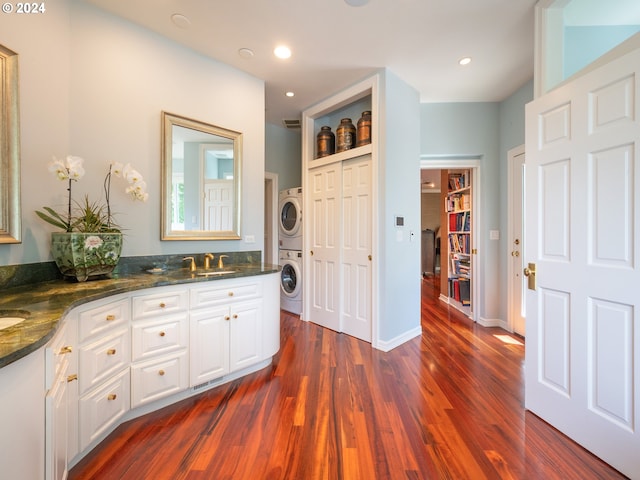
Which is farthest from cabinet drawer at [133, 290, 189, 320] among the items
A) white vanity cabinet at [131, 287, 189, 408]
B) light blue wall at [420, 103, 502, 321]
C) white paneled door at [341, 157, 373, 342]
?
light blue wall at [420, 103, 502, 321]

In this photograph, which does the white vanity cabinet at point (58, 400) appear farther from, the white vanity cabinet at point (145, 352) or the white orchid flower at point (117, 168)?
the white orchid flower at point (117, 168)

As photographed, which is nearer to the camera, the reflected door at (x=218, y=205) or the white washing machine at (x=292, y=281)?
the reflected door at (x=218, y=205)

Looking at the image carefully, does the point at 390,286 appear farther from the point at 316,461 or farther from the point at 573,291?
the point at 316,461

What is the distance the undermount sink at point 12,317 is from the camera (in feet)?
3.29

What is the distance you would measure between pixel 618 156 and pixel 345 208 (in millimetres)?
2144

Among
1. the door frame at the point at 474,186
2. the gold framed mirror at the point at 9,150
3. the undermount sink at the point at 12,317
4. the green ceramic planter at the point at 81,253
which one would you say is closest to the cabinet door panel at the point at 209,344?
the green ceramic planter at the point at 81,253

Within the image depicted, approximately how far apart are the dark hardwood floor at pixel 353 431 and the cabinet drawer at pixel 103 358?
391 mm

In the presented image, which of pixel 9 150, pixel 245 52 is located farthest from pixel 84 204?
pixel 245 52

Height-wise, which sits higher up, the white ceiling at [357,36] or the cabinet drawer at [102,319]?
the white ceiling at [357,36]

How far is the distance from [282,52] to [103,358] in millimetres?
2634

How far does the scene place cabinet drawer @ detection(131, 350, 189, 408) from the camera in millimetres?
1612

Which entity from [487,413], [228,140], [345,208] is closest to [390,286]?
[345,208]

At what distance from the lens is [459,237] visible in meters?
4.27

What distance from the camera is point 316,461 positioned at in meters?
1.34
